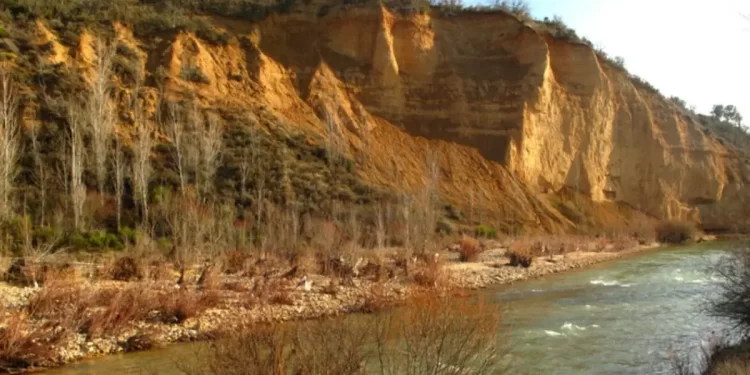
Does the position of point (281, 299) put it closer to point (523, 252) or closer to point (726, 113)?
point (523, 252)

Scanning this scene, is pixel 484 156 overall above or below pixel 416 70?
below

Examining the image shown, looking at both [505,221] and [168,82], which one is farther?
[505,221]

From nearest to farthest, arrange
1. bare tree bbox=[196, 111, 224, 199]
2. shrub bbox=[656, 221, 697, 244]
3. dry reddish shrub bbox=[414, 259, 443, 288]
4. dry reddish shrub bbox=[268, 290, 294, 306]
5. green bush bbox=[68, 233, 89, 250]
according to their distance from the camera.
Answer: dry reddish shrub bbox=[268, 290, 294, 306]
dry reddish shrub bbox=[414, 259, 443, 288]
green bush bbox=[68, 233, 89, 250]
bare tree bbox=[196, 111, 224, 199]
shrub bbox=[656, 221, 697, 244]

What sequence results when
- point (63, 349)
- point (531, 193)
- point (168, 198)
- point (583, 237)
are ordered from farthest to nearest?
point (531, 193) → point (583, 237) → point (168, 198) → point (63, 349)

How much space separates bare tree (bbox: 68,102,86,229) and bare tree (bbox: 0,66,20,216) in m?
2.34

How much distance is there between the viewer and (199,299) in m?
17.5

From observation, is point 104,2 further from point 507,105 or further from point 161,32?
point 507,105

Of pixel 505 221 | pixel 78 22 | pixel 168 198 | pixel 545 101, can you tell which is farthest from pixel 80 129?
pixel 545 101

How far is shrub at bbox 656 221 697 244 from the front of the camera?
45.6 m

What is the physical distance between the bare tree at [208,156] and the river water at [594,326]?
16.9 meters

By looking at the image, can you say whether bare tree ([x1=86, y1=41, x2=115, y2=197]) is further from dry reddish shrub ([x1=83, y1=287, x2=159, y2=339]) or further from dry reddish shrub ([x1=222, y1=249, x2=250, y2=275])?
dry reddish shrub ([x1=83, y1=287, x2=159, y2=339])

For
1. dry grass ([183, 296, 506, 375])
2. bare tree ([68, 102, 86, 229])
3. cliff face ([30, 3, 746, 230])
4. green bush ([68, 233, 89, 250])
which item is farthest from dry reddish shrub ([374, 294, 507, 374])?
cliff face ([30, 3, 746, 230])

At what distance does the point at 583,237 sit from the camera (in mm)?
40375

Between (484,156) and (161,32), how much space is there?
74.2 feet
